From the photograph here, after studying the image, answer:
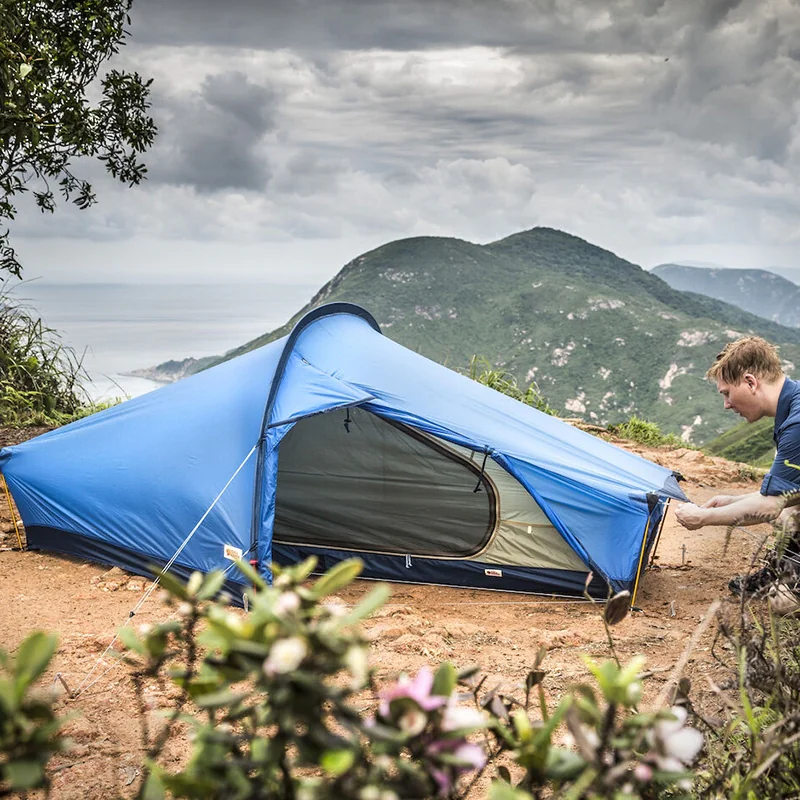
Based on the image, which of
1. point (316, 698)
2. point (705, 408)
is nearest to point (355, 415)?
point (316, 698)

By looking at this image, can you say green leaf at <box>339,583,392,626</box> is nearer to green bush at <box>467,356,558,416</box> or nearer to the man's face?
the man's face

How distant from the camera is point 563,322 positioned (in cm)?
5609

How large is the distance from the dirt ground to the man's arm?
497 mm

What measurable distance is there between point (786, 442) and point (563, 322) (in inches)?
2118

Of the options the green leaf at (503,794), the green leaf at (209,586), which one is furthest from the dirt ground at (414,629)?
the green leaf at (503,794)

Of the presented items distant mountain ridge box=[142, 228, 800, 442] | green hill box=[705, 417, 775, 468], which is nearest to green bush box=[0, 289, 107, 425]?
green hill box=[705, 417, 775, 468]

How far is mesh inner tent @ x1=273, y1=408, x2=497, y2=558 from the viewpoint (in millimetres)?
4574

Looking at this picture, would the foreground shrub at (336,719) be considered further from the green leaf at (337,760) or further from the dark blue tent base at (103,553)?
the dark blue tent base at (103,553)

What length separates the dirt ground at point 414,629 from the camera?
2580 mm

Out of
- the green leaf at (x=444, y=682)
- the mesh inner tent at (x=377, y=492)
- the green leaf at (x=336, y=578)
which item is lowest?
the mesh inner tent at (x=377, y=492)

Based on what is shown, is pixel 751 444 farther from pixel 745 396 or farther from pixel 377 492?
pixel 745 396

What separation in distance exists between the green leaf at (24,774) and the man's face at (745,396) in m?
3.34

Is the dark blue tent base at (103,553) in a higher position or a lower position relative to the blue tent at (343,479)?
lower

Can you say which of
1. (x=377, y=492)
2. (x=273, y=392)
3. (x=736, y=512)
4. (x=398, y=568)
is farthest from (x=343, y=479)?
(x=736, y=512)
